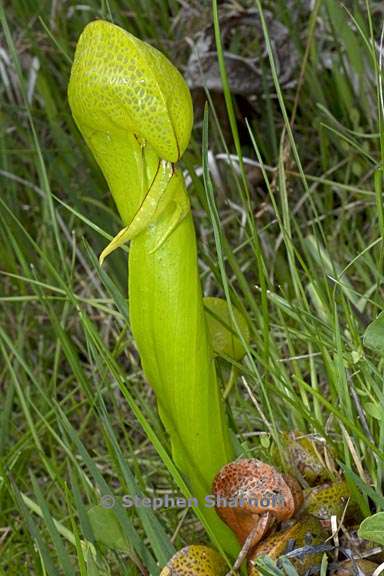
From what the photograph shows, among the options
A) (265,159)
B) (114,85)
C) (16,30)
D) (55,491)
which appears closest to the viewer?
(114,85)

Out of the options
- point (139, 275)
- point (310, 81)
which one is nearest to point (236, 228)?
point (310, 81)

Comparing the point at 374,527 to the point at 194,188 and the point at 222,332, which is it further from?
the point at 194,188

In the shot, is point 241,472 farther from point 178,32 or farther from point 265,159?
point 178,32

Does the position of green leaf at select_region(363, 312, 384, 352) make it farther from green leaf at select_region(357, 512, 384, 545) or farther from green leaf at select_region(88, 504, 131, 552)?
green leaf at select_region(88, 504, 131, 552)

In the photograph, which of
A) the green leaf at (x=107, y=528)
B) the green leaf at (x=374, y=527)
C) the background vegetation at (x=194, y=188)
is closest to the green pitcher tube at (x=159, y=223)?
the green leaf at (x=107, y=528)

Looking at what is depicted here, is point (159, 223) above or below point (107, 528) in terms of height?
above

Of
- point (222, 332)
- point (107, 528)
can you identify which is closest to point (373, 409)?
point (222, 332)
